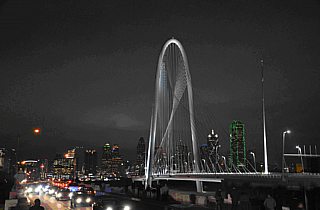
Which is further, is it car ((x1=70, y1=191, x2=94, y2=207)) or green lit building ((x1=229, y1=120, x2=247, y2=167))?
green lit building ((x1=229, y1=120, x2=247, y2=167))

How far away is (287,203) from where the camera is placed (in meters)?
55.4

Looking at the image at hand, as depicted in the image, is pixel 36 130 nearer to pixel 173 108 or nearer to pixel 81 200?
pixel 81 200

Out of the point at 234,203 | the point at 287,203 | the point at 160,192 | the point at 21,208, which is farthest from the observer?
the point at 287,203

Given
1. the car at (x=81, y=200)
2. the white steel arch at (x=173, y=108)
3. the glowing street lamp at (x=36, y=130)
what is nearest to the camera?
the glowing street lamp at (x=36, y=130)

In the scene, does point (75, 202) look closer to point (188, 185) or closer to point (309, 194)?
point (309, 194)

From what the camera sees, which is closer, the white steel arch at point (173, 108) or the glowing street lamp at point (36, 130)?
the glowing street lamp at point (36, 130)

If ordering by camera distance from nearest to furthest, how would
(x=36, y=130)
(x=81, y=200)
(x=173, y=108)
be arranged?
(x=36, y=130) < (x=81, y=200) < (x=173, y=108)

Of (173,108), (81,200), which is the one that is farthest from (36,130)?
(173,108)

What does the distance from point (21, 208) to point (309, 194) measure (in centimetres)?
4331

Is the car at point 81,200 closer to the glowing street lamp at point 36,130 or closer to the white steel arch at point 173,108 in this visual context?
the glowing street lamp at point 36,130

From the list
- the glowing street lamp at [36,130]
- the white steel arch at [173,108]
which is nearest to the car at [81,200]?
the glowing street lamp at [36,130]

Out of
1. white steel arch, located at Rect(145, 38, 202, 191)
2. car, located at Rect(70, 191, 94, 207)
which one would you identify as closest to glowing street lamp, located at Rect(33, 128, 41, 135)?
car, located at Rect(70, 191, 94, 207)

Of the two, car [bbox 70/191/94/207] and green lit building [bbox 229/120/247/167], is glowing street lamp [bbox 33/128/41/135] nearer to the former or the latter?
car [bbox 70/191/94/207]

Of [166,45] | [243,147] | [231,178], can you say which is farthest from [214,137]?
[231,178]
